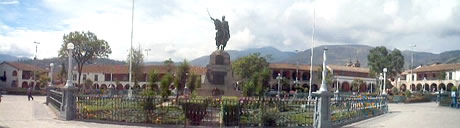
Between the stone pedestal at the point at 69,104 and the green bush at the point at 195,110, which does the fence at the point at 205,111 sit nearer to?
the green bush at the point at 195,110

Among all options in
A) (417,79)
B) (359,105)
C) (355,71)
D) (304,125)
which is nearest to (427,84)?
(417,79)

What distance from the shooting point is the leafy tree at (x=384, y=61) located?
8656cm

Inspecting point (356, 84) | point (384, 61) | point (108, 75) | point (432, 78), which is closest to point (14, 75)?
point (108, 75)

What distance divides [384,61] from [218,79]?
6259 centimetres

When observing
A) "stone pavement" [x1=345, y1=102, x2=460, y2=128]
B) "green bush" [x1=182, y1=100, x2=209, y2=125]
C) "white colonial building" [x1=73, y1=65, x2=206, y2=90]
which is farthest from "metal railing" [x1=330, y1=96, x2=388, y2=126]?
"white colonial building" [x1=73, y1=65, x2=206, y2=90]

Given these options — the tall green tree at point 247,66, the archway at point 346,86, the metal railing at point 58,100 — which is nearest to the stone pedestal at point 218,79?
the metal railing at point 58,100

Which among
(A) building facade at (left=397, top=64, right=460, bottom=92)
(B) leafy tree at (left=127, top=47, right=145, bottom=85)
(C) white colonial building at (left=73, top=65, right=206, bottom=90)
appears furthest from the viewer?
(C) white colonial building at (left=73, top=65, right=206, bottom=90)

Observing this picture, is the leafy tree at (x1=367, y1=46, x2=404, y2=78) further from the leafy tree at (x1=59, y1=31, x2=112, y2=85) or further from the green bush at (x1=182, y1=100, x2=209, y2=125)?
the green bush at (x1=182, y1=100, x2=209, y2=125)

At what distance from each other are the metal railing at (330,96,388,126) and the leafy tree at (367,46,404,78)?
6439cm

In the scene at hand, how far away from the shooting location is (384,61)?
86500 millimetres

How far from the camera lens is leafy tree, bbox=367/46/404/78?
284 feet

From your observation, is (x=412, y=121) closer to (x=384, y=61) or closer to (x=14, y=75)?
(x=384, y=61)

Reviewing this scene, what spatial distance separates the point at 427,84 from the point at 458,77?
8375 millimetres

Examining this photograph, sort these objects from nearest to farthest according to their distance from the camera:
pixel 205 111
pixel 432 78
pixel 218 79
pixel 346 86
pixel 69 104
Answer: pixel 205 111 < pixel 69 104 < pixel 218 79 < pixel 432 78 < pixel 346 86
